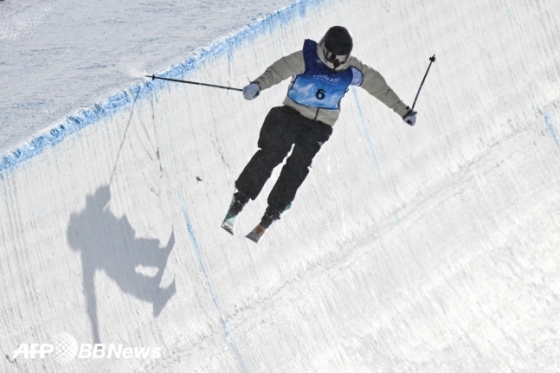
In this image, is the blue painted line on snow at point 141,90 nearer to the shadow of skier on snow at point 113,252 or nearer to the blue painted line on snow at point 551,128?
the shadow of skier on snow at point 113,252

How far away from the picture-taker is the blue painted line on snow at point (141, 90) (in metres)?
5.04

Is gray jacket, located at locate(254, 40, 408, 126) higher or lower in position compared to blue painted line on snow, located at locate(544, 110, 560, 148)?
higher

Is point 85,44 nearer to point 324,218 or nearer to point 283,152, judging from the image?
point 283,152

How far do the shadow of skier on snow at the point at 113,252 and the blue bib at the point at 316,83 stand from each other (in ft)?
4.60

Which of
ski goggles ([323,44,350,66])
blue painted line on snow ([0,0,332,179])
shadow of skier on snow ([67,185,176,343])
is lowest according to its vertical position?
shadow of skier on snow ([67,185,176,343])

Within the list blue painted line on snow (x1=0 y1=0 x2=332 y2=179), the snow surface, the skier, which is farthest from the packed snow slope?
the skier

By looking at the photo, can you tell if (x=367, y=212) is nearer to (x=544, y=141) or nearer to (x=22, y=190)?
(x=544, y=141)

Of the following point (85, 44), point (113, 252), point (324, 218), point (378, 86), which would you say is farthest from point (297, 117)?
point (85, 44)

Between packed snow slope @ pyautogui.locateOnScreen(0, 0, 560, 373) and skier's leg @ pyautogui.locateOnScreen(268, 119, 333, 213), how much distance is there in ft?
2.31

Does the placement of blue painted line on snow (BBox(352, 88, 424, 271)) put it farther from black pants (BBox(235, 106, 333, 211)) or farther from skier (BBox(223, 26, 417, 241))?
black pants (BBox(235, 106, 333, 211))

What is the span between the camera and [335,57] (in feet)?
15.9

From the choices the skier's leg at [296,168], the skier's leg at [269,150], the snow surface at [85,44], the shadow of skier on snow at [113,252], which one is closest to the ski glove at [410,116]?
the skier's leg at [296,168]

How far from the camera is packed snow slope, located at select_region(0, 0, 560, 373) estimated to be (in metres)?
5.13

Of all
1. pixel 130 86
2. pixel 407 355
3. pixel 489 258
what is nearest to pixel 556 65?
pixel 489 258
